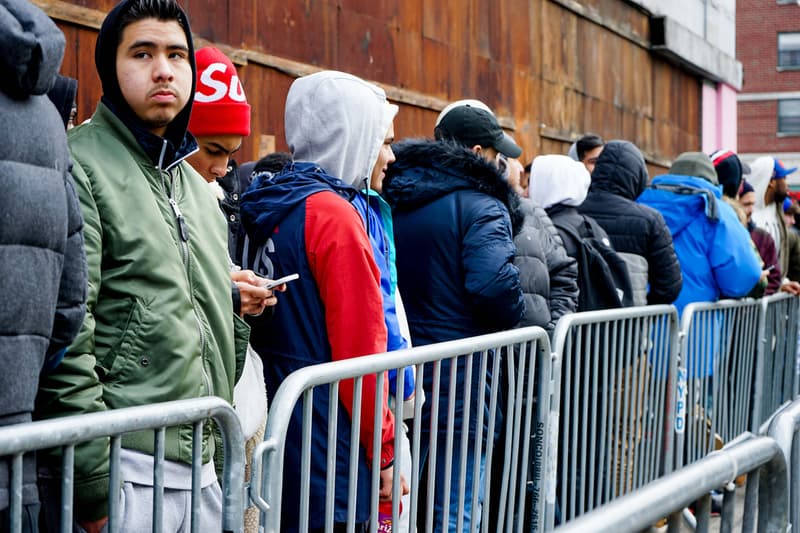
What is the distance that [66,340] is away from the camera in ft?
7.86

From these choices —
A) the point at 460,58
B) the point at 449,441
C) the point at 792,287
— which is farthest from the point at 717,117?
the point at 449,441

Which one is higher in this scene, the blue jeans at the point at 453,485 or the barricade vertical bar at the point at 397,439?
the barricade vertical bar at the point at 397,439

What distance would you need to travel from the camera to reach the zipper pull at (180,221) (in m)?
2.83

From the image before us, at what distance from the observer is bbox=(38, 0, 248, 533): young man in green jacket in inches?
100

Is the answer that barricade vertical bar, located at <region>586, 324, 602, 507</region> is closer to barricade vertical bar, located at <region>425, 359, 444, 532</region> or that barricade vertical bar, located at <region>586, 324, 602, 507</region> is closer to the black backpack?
the black backpack

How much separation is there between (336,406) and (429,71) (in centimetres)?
745

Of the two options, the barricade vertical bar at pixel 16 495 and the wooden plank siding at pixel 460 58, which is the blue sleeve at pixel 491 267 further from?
the wooden plank siding at pixel 460 58

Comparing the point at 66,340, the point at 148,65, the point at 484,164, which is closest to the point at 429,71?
the point at 484,164

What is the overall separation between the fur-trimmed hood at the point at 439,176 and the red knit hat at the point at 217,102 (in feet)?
2.44

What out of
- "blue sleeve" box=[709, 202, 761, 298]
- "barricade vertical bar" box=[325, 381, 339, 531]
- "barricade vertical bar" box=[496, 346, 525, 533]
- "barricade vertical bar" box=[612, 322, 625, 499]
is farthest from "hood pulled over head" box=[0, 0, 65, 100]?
"blue sleeve" box=[709, 202, 761, 298]

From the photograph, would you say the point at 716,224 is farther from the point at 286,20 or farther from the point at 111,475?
the point at 111,475

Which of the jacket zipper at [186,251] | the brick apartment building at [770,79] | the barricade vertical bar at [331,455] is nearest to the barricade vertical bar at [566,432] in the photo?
the barricade vertical bar at [331,455]

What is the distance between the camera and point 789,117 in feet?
155

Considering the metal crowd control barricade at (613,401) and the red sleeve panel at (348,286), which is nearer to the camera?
the red sleeve panel at (348,286)
